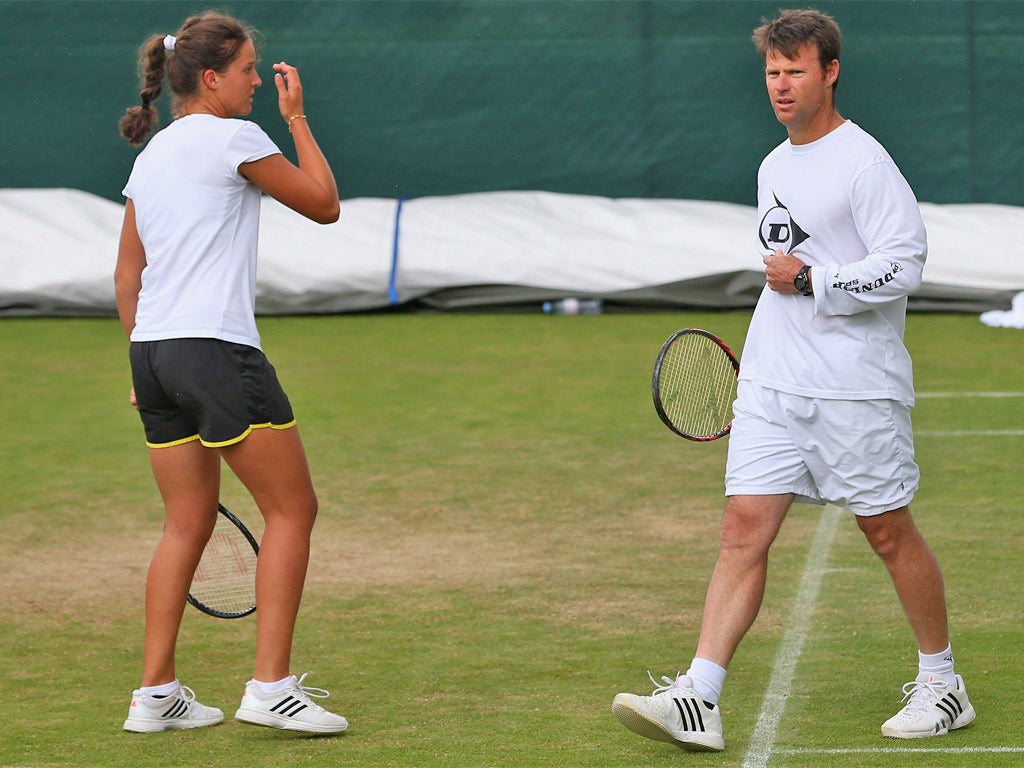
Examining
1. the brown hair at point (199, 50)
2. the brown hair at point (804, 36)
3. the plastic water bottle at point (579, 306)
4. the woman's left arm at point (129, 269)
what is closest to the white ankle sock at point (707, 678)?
the brown hair at point (804, 36)

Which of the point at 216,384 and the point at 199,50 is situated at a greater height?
the point at 199,50

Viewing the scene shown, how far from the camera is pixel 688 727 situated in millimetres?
3742

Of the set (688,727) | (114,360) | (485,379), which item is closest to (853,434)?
(688,727)

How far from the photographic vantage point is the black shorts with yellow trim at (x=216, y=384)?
3.89 meters

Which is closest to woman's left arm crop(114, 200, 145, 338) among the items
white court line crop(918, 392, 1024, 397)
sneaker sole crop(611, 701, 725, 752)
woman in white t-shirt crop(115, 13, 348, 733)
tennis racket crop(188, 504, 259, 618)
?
woman in white t-shirt crop(115, 13, 348, 733)

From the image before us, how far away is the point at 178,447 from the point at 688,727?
1388mm

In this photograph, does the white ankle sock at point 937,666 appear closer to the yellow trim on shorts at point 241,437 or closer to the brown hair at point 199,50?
the yellow trim on shorts at point 241,437

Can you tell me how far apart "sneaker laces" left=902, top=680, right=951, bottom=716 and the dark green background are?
10923 mm

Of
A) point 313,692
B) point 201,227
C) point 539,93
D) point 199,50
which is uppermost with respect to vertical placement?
point 539,93

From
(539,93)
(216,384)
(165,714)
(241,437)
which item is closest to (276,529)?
(241,437)

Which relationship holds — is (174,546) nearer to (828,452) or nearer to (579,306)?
(828,452)

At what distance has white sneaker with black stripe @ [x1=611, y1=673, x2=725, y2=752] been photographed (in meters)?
3.68

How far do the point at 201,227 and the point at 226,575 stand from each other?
4.00 ft

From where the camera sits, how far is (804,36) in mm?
3842
